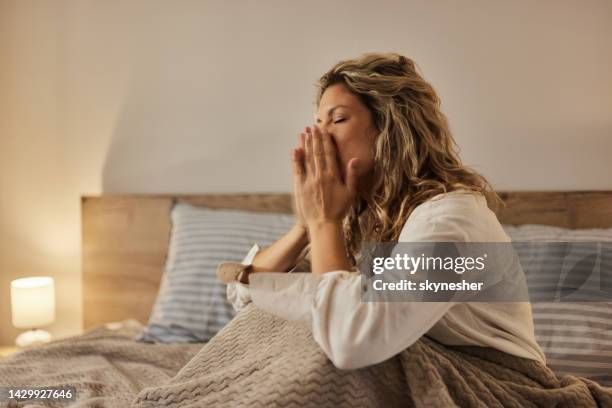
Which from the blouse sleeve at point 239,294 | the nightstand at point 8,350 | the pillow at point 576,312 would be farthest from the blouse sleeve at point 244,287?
the nightstand at point 8,350

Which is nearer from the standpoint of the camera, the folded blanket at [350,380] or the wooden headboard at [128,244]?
the folded blanket at [350,380]

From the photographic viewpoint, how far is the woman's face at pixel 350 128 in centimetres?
109

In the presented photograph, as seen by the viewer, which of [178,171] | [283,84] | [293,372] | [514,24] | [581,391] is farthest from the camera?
[178,171]

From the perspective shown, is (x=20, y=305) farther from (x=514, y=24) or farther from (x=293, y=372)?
(x=514, y=24)

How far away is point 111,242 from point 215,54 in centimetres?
82

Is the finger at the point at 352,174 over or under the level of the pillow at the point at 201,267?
over

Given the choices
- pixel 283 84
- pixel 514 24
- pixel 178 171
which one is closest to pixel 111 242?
pixel 178 171

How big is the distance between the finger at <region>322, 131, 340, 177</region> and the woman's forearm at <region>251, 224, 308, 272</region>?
20 cm

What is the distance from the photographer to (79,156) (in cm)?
223

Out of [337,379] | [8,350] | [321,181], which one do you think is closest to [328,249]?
[321,181]

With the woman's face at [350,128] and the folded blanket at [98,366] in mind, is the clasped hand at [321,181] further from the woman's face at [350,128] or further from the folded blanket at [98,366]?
the folded blanket at [98,366]

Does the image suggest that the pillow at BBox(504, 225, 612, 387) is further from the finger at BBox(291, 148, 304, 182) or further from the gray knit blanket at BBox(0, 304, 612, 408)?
the finger at BBox(291, 148, 304, 182)

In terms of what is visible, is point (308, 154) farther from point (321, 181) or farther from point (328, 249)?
point (328, 249)

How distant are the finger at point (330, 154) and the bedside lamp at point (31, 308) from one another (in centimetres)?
148
